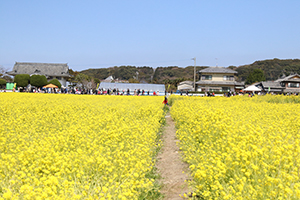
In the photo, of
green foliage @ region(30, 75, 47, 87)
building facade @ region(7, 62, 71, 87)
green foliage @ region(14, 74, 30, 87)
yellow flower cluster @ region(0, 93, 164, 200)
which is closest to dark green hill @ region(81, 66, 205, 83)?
building facade @ region(7, 62, 71, 87)

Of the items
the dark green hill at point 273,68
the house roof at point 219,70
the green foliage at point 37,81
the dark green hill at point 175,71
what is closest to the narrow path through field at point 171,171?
the house roof at point 219,70

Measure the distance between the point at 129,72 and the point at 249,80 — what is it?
163 feet

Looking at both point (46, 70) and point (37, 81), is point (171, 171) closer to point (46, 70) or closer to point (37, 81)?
point (37, 81)

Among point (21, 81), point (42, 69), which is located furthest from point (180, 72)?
point (21, 81)

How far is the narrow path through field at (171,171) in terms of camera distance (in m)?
5.40

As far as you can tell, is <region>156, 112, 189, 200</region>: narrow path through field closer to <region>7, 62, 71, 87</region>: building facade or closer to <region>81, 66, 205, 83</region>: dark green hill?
<region>7, 62, 71, 87</region>: building facade

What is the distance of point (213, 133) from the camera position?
6035 millimetres

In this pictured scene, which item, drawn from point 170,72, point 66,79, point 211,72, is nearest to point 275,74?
point 170,72

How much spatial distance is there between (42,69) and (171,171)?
235 feet

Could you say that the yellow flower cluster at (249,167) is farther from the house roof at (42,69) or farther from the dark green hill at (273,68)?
the dark green hill at (273,68)

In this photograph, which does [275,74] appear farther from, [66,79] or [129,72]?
[66,79]

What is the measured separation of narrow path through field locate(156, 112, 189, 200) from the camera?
213 inches

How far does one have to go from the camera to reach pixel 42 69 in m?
71.5

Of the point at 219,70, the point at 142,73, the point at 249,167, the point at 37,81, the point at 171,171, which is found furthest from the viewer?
the point at 142,73
